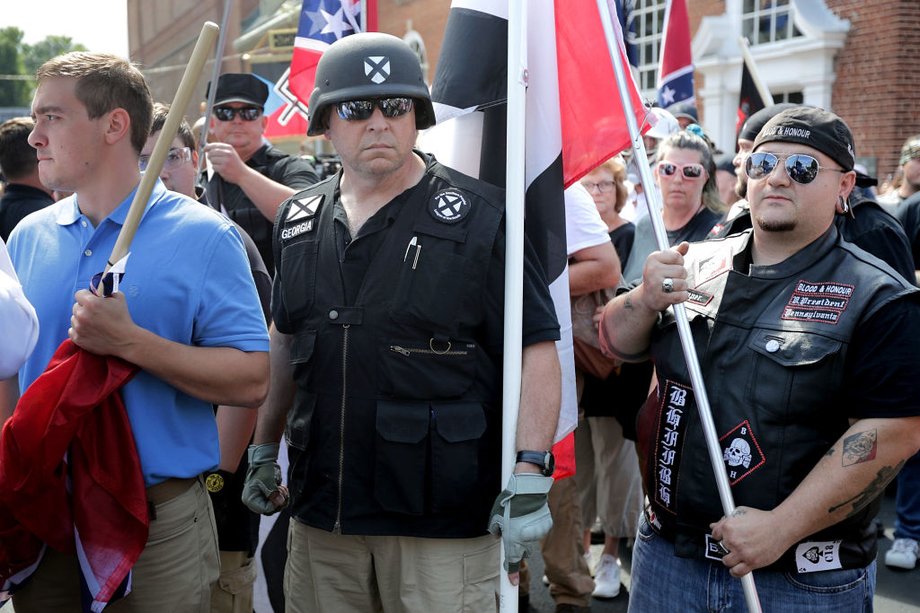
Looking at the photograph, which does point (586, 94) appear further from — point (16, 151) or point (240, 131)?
point (16, 151)

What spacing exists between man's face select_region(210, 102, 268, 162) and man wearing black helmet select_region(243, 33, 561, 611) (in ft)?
6.94

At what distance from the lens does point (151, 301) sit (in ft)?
8.03

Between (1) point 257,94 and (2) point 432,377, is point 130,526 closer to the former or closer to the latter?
(2) point 432,377

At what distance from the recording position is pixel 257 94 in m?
4.75

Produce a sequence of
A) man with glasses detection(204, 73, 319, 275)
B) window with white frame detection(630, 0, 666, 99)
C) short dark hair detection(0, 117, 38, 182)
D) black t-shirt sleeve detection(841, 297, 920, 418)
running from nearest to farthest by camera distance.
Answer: black t-shirt sleeve detection(841, 297, 920, 418) < man with glasses detection(204, 73, 319, 275) < short dark hair detection(0, 117, 38, 182) < window with white frame detection(630, 0, 666, 99)

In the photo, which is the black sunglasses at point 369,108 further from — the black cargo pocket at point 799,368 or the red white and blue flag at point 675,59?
the red white and blue flag at point 675,59

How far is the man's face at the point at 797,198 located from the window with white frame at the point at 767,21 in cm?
1157

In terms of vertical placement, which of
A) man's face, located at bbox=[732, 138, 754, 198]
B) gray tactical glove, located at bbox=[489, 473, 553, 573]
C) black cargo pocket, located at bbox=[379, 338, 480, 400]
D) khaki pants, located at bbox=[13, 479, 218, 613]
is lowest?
khaki pants, located at bbox=[13, 479, 218, 613]

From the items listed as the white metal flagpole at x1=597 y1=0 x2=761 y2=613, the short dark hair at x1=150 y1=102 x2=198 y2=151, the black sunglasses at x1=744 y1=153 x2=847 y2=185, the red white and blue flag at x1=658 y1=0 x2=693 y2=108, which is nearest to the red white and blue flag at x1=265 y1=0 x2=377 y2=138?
the short dark hair at x1=150 y1=102 x2=198 y2=151

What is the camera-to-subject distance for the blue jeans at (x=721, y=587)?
247cm

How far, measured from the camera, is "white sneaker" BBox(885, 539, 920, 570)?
513cm

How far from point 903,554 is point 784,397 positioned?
3.33 m

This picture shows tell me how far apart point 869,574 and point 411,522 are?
4.07 feet

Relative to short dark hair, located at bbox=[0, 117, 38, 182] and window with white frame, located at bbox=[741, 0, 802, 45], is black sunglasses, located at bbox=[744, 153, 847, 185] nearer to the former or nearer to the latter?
short dark hair, located at bbox=[0, 117, 38, 182]
